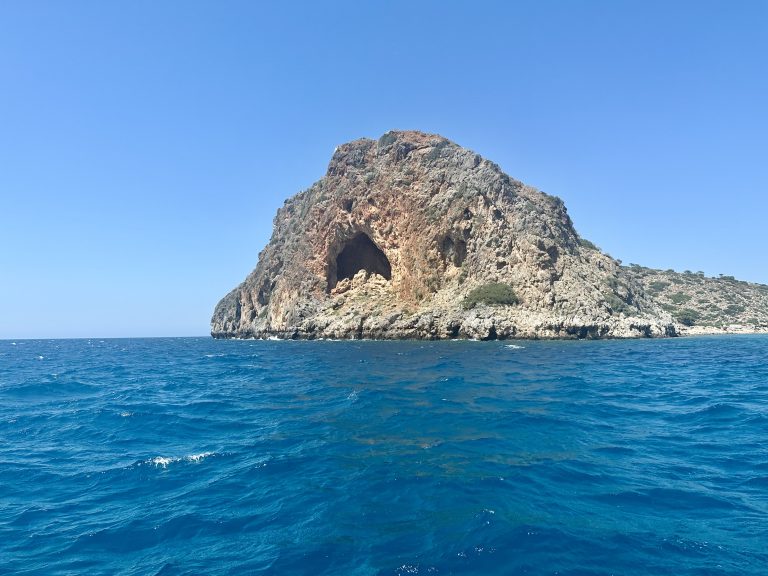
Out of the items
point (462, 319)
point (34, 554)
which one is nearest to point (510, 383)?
point (34, 554)

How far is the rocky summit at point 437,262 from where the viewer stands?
7575cm

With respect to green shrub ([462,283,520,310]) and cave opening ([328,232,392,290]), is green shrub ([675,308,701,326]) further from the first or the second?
cave opening ([328,232,392,290])

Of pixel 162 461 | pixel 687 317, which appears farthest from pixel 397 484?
pixel 687 317

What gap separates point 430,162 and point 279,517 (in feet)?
314

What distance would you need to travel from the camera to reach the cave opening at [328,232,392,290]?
107562 millimetres

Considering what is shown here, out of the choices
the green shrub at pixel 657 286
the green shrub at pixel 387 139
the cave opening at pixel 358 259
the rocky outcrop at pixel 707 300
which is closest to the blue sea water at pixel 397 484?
the cave opening at pixel 358 259

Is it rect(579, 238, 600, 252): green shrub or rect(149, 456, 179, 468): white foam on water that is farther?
rect(579, 238, 600, 252): green shrub

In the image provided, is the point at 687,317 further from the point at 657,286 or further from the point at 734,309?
the point at 657,286

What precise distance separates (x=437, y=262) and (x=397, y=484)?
82622mm

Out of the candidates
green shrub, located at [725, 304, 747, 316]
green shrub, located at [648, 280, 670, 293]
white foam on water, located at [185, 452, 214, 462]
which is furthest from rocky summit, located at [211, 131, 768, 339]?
white foam on water, located at [185, 452, 214, 462]

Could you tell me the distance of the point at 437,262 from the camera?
91.6m

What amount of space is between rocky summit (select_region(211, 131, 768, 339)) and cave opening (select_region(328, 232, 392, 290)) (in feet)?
0.81

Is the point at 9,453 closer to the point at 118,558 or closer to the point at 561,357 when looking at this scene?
the point at 118,558

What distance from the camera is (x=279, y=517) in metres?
8.88
